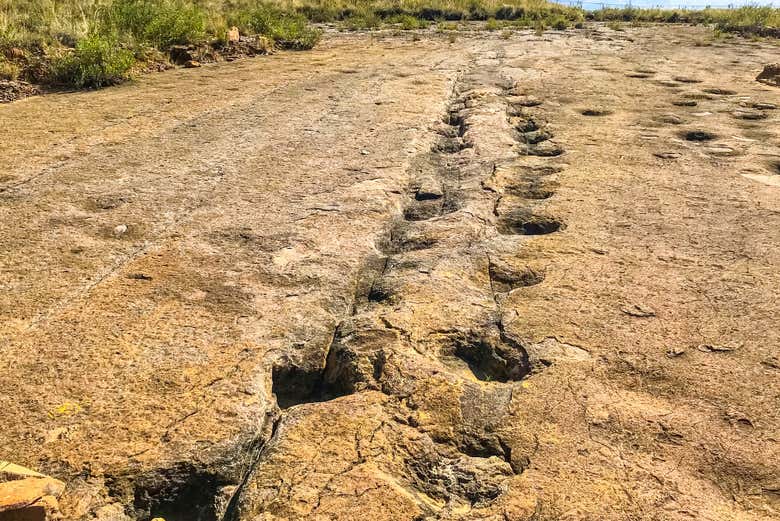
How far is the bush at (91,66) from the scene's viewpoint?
4.58 m

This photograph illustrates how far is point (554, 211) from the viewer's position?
2594mm

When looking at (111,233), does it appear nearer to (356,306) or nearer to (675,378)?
(356,306)

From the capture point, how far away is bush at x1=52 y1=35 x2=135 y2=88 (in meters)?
4.58

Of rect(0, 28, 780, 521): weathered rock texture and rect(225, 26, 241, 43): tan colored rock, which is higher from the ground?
rect(225, 26, 241, 43): tan colored rock

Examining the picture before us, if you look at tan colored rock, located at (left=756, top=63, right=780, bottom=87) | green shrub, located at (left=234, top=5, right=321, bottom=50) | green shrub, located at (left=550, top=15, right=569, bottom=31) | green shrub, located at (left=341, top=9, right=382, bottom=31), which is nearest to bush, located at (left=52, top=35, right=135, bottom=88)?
green shrub, located at (left=234, top=5, right=321, bottom=50)

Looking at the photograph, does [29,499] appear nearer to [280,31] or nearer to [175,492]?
[175,492]

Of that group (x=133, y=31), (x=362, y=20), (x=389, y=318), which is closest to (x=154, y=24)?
(x=133, y=31)

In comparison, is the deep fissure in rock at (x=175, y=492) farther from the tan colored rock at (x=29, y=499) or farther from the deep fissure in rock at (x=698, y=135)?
the deep fissure in rock at (x=698, y=135)

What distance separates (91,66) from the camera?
4.61 m

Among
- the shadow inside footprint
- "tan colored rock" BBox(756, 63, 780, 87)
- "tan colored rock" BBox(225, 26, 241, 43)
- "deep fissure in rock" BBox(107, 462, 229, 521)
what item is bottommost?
Result: "deep fissure in rock" BBox(107, 462, 229, 521)

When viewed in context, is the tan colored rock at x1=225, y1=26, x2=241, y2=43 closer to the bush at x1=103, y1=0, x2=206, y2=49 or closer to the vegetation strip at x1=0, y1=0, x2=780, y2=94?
the vegetation strip at x1=0, y1=0, x2=780, y2=94

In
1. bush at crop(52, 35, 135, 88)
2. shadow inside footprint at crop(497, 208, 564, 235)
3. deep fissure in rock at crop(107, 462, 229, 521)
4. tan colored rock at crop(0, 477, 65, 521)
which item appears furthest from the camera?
bush at crop(52, 35, 135, 88)

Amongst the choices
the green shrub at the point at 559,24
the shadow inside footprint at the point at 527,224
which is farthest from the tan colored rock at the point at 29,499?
the green shrub at the point at 559,24

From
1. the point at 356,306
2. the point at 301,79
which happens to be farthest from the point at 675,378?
the point at 301,79
